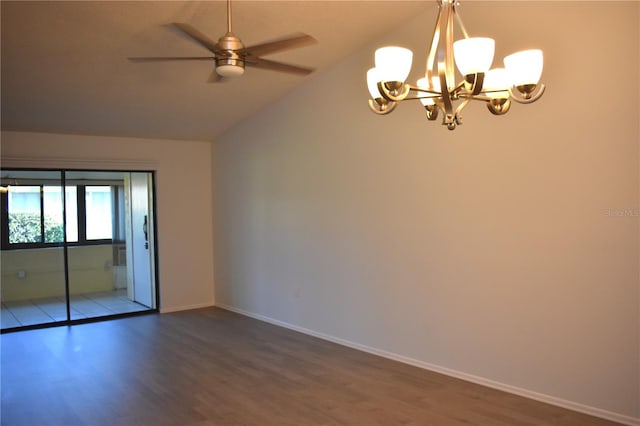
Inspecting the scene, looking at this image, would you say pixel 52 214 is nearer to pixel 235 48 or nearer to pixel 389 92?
pixel 235 48

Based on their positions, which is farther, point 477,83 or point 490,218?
point 490,218

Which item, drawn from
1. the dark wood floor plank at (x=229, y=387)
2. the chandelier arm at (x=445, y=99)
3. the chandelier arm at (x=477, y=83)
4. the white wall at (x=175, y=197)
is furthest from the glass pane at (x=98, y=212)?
the chandelier arm at (x=477, y=83)

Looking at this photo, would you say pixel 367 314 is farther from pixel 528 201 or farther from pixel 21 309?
pixel 21 309

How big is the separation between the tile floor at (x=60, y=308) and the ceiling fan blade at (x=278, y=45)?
5100 millimetres

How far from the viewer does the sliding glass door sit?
626 cm

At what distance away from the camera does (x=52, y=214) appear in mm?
6414

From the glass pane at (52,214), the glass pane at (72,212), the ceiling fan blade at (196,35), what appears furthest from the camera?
the glass pane at (72,212)

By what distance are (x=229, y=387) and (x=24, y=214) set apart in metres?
3.92

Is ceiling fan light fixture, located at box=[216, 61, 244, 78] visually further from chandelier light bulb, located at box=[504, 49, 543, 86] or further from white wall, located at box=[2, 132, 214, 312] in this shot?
white wall, located at box=[2, 132, 214, 312]

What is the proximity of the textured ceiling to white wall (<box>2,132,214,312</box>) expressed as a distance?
13.6 inches

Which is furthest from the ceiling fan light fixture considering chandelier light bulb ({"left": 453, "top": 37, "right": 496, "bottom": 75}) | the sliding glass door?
the sliding glass door

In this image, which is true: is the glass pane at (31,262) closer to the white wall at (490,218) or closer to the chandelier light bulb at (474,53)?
the white wall at (490,218)

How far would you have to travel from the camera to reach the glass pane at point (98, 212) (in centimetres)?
676

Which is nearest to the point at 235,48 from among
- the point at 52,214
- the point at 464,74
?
the point at 464,74
